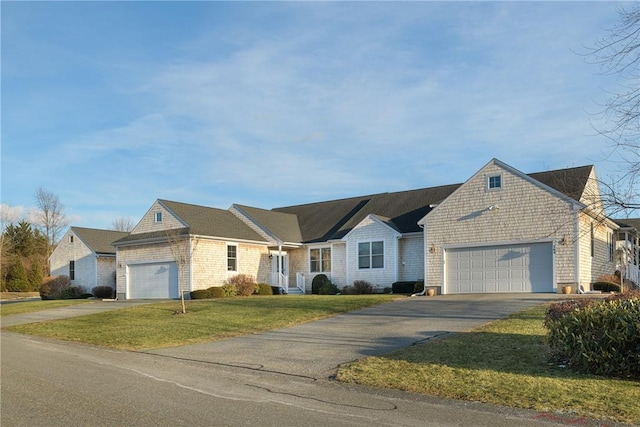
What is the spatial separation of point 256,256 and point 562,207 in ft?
57.7

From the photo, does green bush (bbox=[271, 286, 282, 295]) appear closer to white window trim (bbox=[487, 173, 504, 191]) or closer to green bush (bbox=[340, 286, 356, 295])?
green bush (bbox=[340, 286, 356, 295])

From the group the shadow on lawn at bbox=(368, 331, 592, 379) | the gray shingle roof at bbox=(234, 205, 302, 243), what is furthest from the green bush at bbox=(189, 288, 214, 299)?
the shadow on lawn at bbox=(368, 331, 592, 379)

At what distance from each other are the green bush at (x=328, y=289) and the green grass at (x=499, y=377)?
718 inches

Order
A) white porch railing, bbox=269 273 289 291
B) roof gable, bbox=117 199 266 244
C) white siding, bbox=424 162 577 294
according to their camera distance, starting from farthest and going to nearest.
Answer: white porch railing, bbox=269 273 289 291 < roof gable, bbox=117 199 266 244 < white siding, bbox=424 162 577 294

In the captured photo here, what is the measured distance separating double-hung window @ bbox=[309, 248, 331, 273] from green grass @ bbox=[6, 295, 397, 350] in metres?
9.22

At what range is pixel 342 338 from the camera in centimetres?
1462

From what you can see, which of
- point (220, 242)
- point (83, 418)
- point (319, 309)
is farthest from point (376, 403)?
point (220, 242)

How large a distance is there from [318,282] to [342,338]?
17777mm

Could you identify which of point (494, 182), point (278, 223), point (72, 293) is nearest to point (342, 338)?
point (494, 182)

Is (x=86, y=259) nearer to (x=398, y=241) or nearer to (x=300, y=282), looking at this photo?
(x=300, y=282)

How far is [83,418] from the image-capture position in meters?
7.41

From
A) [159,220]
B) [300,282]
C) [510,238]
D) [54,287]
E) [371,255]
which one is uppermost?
[159,220]

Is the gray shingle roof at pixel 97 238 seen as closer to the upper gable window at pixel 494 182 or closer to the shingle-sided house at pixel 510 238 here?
the shingle-sided house at pixel 510 238

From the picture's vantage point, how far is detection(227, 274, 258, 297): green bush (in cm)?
3128
